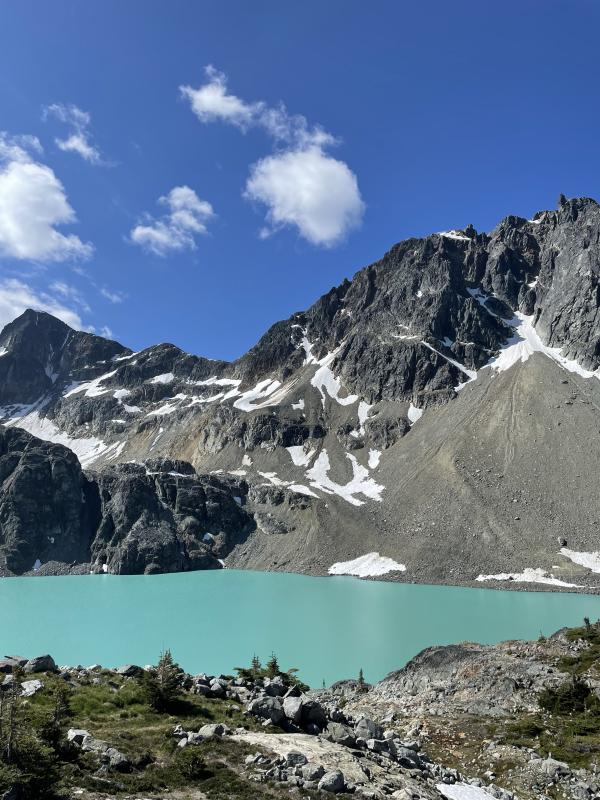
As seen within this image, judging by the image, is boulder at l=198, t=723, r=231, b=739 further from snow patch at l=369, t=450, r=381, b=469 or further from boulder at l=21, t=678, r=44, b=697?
snow patch at l=369, t=450, r=381, b=469

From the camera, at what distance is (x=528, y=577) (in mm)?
85438

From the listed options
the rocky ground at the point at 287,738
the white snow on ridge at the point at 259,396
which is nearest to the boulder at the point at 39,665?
the rocky ground at the point at 287,738

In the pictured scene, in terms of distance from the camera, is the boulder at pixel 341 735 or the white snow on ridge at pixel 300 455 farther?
the white snow on ridge at pixel 300 455

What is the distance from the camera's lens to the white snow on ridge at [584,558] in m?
85.2

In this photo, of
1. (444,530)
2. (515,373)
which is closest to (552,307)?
(515,373)

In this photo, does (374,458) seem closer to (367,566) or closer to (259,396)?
(367,566)

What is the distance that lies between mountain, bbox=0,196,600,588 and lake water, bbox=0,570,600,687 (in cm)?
1439

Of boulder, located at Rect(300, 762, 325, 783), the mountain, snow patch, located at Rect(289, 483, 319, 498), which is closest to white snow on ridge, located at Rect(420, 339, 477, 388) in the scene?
the mountain

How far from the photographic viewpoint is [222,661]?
142 ft

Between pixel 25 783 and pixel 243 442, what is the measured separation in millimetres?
143333

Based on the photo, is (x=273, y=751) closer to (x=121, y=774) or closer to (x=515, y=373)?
(x=121, y=774)

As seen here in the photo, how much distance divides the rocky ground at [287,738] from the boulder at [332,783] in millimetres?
29

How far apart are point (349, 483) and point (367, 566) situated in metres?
31.9

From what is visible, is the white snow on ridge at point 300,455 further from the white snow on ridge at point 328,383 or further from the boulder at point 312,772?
the boulder at point 312,772
